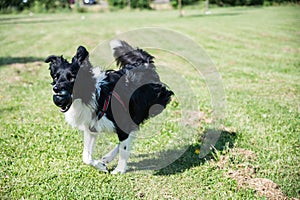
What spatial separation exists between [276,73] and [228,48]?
5.48m

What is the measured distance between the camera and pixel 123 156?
15.2ft

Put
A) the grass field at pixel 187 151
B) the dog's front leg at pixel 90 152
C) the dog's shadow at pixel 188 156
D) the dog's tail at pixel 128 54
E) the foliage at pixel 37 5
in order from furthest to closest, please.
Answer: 1. the foliage at pixel 37 5
2. the dog's tail at pixel 128 54
3. the dog's shadow at pixel 188 156
4. the dog's front leg at pixel 90 152
5. the grass field at pixel 187 151

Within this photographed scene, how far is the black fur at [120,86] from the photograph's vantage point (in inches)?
147

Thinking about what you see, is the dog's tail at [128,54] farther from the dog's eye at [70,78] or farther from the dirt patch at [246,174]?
the dirt patch at [246,174]

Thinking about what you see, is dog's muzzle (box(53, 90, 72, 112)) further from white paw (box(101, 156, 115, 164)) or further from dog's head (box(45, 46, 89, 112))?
white paw (box(101, 156, 115, 164))

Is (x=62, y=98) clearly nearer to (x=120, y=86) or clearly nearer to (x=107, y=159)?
(x=120, y=86)

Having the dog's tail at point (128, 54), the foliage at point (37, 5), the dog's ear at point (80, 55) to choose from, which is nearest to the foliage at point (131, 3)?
the foliage at point (37, 5)

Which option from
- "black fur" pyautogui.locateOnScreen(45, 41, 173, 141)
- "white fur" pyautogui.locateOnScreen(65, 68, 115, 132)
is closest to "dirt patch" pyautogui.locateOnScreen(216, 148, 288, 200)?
"black fur" pyautogui.locateOnScreen(45, 41, 173, 141)

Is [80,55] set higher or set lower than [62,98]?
higher

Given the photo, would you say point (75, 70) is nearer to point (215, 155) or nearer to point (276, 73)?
point (215, 155)

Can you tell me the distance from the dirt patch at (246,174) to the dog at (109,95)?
1.34 metres

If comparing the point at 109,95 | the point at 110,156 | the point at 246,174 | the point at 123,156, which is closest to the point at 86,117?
the point at 109,95

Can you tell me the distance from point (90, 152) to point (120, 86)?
0.99 metres

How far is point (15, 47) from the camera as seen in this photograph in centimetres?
1603
